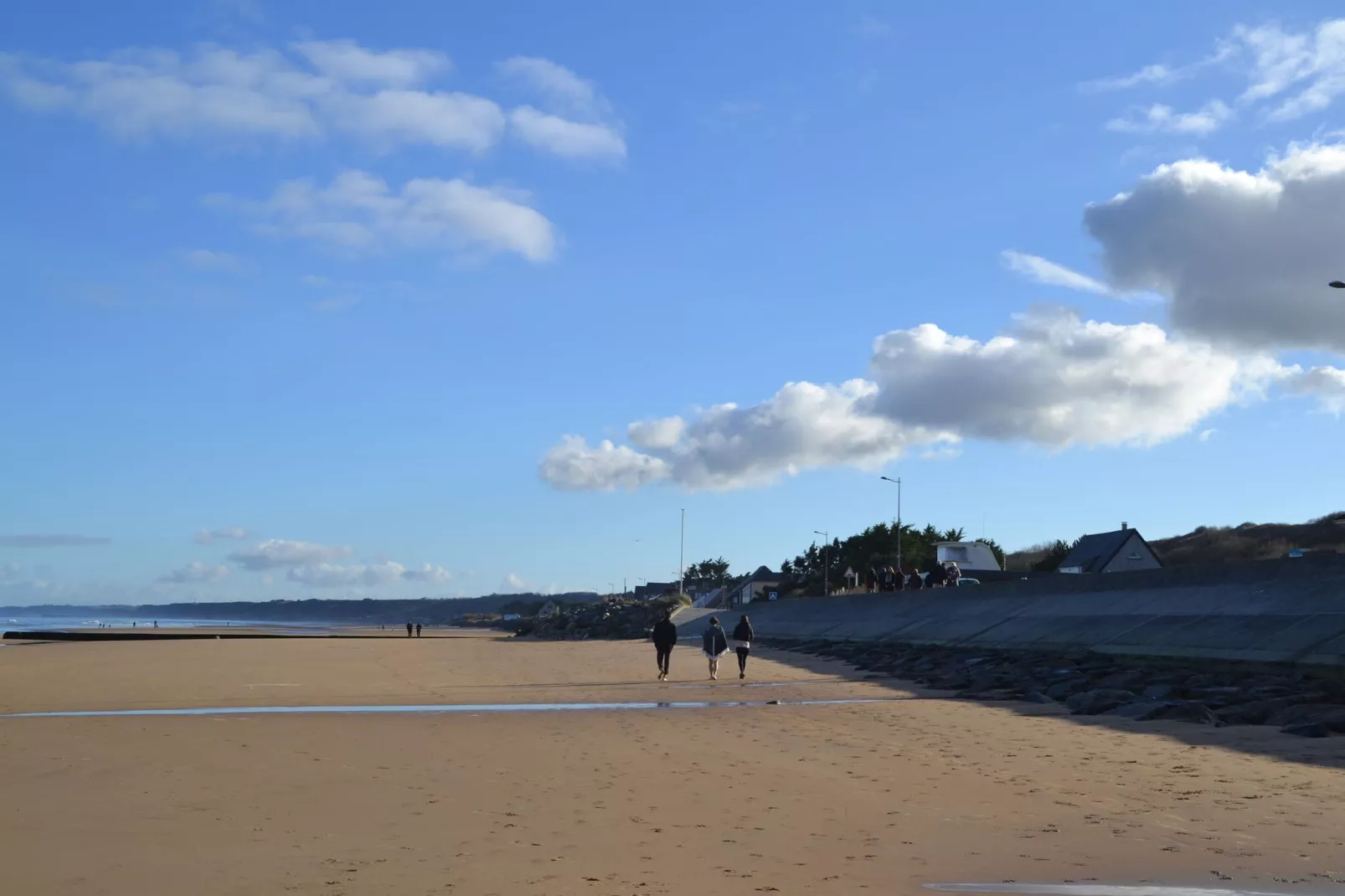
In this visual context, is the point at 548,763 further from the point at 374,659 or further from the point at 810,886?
the point at 374,659

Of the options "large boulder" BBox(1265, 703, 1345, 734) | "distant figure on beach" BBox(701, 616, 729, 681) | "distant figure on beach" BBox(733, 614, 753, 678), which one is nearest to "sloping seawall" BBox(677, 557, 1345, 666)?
"large boulder" BBox(1265, 703, 1345, 734)

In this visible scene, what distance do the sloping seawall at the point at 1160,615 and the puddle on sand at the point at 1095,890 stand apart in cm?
1381

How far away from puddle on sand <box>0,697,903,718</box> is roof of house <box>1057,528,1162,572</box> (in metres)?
64.6

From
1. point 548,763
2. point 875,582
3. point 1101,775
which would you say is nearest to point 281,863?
point 548,763

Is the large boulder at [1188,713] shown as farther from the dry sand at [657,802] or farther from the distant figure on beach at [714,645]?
the distant figure on beach at [714,645]

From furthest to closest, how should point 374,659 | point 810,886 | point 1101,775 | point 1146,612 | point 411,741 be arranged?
1. point 374,659
2. point 1146,612
3. point 411,741
4. point 1101,775
5. point 810,886

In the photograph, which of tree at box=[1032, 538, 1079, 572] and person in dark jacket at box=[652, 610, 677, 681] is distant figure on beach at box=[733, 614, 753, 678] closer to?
person in dark jacket at box=[652, 610, 677, 681]

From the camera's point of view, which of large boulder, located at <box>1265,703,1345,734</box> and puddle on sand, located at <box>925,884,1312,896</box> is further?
large boulder, located at <box>1265,703,1345,734</box>

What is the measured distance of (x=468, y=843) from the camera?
8883mm

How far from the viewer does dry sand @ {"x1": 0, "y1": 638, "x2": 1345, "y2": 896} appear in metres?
7.85

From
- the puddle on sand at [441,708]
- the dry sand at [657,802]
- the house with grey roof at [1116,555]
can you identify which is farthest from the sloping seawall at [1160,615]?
the house with grey roof at [1116,555]

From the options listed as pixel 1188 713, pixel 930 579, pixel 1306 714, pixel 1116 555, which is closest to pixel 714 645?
pixel 1188 713

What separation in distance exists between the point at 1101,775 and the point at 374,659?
3453 cm

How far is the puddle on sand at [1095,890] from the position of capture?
7.12 metres
